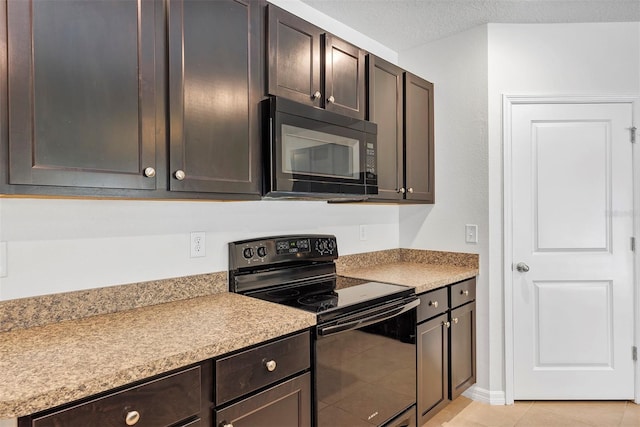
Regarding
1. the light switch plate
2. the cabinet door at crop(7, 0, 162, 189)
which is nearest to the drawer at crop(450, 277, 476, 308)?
the light switch plate

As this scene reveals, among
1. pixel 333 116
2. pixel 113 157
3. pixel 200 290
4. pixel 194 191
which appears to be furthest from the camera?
pixel 333 116

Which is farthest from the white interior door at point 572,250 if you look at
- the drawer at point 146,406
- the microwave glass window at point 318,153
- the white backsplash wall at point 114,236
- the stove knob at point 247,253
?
the drawer at point 146,406

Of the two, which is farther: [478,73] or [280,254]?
[478,73]

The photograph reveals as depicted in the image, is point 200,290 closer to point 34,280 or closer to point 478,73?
point 34,280

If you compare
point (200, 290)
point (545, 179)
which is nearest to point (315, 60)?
point (200, 290)

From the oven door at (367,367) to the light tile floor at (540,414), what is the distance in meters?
0.54

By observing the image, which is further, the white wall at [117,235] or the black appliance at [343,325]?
the black appliance at [343,325]

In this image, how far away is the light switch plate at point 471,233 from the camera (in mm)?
2723

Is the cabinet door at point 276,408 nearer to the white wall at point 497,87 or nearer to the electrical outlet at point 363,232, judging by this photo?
the electrical outlet at point 363,232

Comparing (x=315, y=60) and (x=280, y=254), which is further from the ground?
(x=315, y=60)

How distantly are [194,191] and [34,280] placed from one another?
0.62 metres

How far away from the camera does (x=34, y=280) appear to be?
4.54 ft

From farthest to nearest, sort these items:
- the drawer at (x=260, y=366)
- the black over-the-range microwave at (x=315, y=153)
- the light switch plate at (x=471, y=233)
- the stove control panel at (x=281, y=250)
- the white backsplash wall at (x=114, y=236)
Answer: the light switch plate at (x=471, y=233), the stove control panel at (x=281, y=250), the black over-the-range microwave at (x=315, y=153), the white backsplash wall at (x=114, y=236), the drawer at (x=260, y=366)

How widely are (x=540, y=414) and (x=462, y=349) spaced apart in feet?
2.00
